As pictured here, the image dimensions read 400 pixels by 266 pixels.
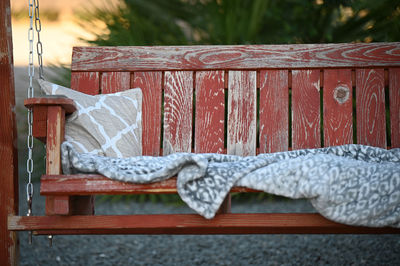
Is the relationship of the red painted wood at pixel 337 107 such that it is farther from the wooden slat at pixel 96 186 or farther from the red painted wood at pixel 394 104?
the wooden slat at pixel 96 186

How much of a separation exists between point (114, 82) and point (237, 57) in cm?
56

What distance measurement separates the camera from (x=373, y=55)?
2.01 metres

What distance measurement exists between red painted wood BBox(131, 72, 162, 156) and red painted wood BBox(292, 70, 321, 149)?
0.59m

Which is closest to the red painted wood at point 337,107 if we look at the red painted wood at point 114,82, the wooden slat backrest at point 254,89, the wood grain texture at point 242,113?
the wooden slat backrest at point 254,89

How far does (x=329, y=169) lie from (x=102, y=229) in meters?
0.73

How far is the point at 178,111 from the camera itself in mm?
2053

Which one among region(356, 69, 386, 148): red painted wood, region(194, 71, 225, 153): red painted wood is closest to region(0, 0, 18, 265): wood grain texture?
region(194, 71, 225, 153): red painted wood

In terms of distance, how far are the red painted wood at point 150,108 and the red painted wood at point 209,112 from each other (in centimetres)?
17

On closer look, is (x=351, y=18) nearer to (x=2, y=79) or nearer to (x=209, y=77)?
(x=209, y=77)

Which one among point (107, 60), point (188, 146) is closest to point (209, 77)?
point (188, 146)

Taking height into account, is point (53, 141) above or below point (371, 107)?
below

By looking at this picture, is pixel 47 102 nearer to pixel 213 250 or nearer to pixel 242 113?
pixel 242 113

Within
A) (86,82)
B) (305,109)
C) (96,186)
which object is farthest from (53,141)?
(305,109)

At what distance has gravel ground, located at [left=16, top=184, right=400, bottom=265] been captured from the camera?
8.20 ft
